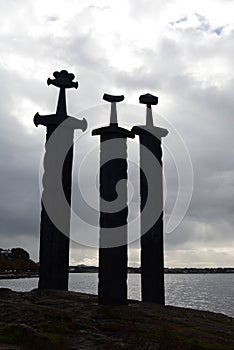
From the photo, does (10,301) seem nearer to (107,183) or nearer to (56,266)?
(56,266)

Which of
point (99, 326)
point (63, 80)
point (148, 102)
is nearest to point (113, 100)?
point (148, 102)

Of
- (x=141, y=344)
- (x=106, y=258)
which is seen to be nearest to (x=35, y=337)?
(x=141, y=344)

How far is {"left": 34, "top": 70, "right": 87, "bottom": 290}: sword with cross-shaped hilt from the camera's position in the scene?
58.3 feet

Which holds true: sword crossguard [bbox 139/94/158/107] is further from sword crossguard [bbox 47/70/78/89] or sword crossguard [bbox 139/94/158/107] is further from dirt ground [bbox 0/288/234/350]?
dirt ground [bbox 0/288/234/350]

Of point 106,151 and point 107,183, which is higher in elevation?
point 106,151

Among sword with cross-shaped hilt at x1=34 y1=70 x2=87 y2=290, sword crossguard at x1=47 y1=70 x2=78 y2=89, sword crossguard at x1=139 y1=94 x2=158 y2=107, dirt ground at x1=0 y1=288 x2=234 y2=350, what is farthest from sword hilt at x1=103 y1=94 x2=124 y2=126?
dirt ground at x1=0 y1=288 x2=234 y2=350

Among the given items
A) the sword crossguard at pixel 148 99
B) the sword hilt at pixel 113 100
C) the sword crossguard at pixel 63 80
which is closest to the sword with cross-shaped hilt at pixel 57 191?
the sword crossguard at pixel 63 80

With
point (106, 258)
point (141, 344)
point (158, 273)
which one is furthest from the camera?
point (158, 273)

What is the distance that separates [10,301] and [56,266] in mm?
3159

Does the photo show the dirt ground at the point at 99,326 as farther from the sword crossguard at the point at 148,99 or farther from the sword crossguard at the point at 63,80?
the sword crossguard at the point at 63,80

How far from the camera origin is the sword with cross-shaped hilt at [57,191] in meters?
17.8

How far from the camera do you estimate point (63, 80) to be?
750 inches

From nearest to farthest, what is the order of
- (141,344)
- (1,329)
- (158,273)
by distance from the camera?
(141,344), (1,329), (158,273)

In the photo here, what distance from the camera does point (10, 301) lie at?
48.6ft
